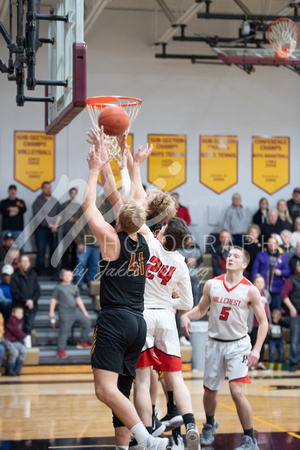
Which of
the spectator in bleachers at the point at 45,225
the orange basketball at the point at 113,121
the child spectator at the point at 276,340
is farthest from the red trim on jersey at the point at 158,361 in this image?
the spectator in bleachers at the point at 45,225

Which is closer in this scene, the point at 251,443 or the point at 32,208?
the point at 251,443

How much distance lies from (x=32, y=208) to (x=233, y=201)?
4884 mm

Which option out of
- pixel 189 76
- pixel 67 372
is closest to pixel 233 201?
pixel 189 76

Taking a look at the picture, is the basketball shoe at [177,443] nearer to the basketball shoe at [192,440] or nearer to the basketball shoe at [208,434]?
the basketball shoe at [208,434]

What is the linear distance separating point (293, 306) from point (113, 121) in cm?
836

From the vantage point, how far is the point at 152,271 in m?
6.42

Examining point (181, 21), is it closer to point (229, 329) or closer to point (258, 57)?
point (258, 57)

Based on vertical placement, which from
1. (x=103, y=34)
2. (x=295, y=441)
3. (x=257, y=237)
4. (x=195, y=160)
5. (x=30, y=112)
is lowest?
(x=295, y=441)

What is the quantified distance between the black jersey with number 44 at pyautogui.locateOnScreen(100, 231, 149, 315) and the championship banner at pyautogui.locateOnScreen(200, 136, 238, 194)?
41.3 feet

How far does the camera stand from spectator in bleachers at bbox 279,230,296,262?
1485 cm

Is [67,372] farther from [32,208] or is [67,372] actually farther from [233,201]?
[233,201]

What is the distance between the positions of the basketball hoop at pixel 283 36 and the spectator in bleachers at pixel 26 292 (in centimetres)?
602

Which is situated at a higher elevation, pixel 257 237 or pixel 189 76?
pixel 189 76

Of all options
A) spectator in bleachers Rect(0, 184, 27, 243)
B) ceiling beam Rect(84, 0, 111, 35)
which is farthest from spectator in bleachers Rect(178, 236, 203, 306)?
ceiling beam Rect(84, 0, 111, 35)
